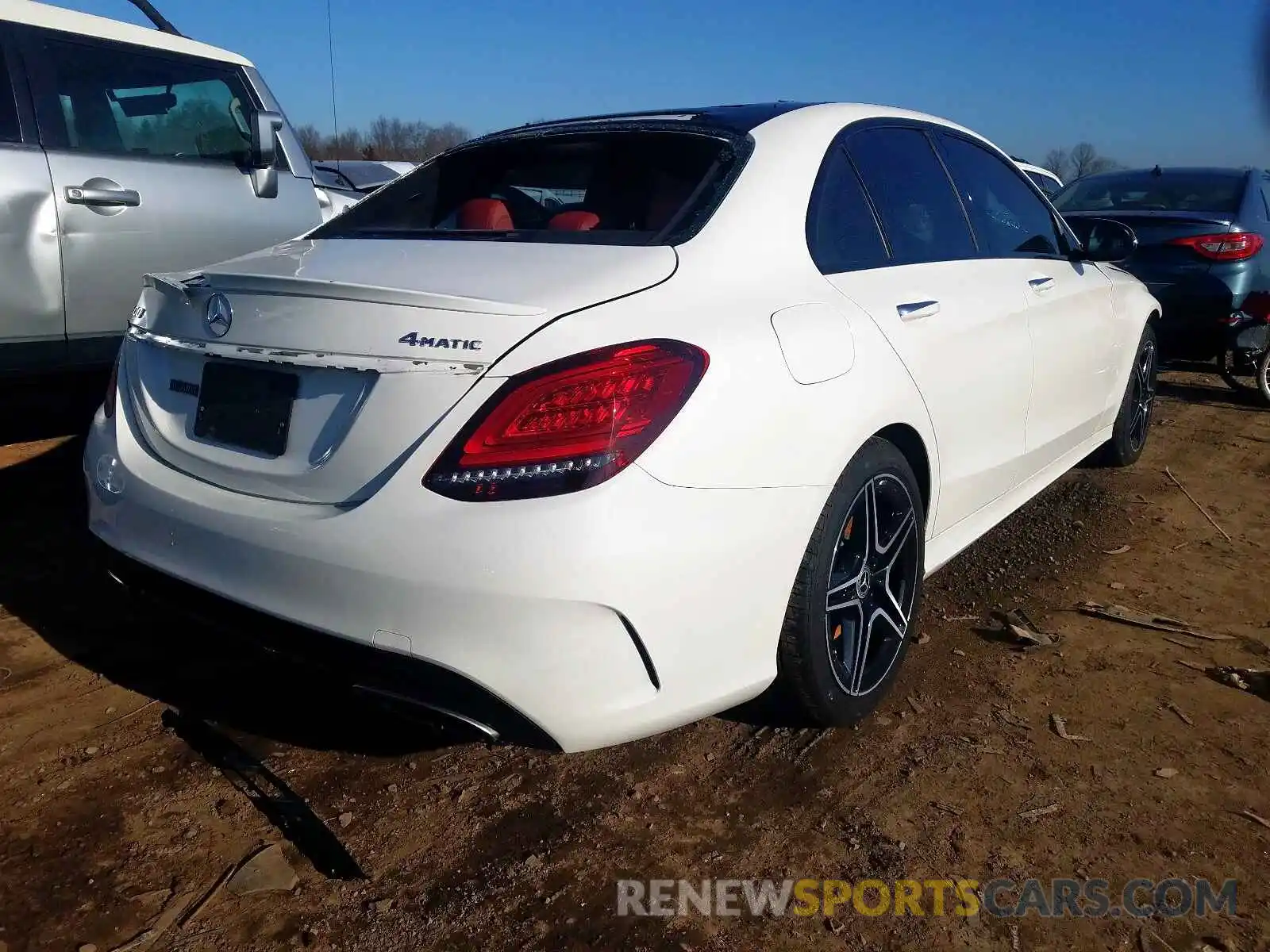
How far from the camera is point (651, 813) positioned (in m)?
2.22

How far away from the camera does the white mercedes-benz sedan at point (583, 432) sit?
70.4 inches

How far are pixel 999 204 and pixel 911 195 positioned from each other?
2.58 feet

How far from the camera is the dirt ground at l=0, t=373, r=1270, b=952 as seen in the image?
188 cm

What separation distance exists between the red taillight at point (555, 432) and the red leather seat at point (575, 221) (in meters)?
0.82

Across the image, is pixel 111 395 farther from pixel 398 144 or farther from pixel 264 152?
pixel 398 144

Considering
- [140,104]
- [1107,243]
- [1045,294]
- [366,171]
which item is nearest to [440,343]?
[1045,294]

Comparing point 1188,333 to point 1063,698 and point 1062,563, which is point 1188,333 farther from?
point 1063,698

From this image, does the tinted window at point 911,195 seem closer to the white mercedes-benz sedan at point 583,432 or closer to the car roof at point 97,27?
the white mercedes-benz sedan at point 583,432

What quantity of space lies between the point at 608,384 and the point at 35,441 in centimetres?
423

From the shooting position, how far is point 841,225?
259 cm

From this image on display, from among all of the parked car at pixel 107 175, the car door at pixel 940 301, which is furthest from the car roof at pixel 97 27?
the car door at pixel 940 301

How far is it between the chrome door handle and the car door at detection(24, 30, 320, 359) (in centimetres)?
323

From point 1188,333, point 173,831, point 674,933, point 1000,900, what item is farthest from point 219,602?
point 1188,333

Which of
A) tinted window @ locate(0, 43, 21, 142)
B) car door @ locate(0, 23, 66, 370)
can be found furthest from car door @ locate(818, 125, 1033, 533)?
tinted window @ locate(0, 43, 21, 142)
